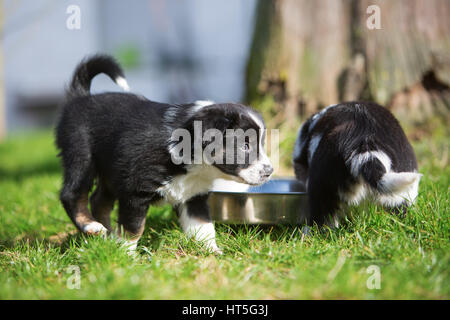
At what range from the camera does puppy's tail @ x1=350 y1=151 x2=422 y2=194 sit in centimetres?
240

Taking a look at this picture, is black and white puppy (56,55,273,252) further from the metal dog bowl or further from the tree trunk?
the tree trunk

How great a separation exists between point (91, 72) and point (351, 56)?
127 inches

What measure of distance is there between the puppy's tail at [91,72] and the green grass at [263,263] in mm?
1133

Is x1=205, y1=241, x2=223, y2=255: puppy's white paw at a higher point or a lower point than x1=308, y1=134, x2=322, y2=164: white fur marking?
lower

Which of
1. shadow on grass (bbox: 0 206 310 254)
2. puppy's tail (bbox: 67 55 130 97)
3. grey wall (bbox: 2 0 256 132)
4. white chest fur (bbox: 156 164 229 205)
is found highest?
grey wall (bbox: 2 0 256 132)

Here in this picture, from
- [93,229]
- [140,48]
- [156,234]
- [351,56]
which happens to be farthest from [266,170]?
[140,48]

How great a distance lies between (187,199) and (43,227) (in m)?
1.58

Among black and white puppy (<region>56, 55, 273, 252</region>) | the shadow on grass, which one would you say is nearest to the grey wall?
the shadow on grass

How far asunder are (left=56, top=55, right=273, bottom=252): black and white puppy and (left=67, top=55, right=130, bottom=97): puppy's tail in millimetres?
189

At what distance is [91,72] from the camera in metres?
3.50

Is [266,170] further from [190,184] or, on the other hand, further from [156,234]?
[156,234]

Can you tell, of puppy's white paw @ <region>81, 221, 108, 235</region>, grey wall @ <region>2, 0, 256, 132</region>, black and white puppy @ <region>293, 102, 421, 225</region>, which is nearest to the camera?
black and white puppy @ <region>293, 102, 421, 225</region>

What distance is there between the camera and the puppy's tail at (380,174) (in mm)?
2402
